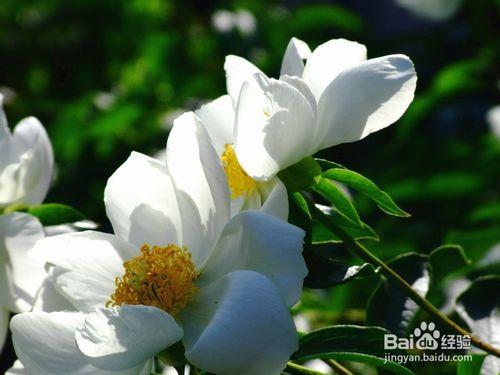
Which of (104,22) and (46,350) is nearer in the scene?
(46,350)

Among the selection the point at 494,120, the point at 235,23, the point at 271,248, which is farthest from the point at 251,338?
the point at 235,23

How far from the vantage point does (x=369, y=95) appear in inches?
26.5

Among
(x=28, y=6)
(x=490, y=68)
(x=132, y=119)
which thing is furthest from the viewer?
(x=28, y=6)

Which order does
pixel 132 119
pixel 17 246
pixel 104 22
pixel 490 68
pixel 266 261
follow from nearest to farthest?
pixel 266 261, pixel 17 246, pixel 490 68, pixel 132 119, pixel 104 22

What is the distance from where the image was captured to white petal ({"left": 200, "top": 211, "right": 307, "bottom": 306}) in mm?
596

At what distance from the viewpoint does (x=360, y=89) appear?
26.5 inches

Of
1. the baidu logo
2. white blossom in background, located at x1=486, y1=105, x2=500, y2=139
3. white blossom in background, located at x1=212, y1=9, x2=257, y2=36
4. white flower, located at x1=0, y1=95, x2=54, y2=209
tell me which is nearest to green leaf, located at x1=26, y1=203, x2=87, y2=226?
white flower, located at x1=0, y1=95, x2=54, y2=209

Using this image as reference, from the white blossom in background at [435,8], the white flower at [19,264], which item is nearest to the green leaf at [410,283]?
the white flower at [19,264]

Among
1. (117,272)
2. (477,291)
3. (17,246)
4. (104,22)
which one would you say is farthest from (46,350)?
(104,22)

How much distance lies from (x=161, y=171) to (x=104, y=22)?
2018mm

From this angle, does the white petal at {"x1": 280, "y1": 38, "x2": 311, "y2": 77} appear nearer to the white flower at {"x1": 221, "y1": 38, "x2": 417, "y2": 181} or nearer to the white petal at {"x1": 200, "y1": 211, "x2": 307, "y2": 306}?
the white flower at {"x1": 221, "y1": 38, "x2": 417, "y2": 181}

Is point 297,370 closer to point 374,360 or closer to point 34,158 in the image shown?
point 374,360

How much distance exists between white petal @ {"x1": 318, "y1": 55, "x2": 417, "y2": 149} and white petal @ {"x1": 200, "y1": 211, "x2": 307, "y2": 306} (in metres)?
0.11

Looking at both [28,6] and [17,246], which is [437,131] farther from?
[28,6]
